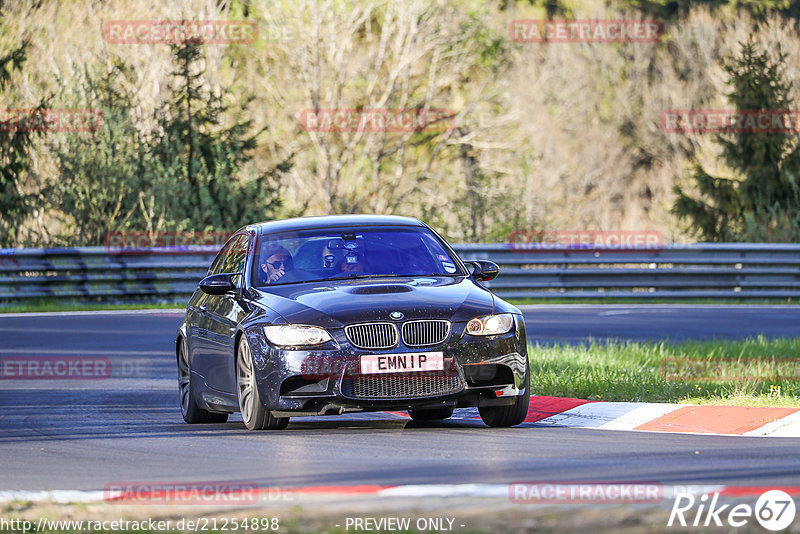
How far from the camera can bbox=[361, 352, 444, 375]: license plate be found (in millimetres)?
9148

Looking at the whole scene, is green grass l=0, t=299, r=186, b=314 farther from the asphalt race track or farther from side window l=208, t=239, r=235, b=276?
side window l=208, t=239, r=235, b=276

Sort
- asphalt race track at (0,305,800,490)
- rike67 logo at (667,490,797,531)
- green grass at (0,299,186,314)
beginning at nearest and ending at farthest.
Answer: rike67 logo at (667,490,797,531)
asphalt race track at (0,305,800,490)
green grass at (0,299,186,314)

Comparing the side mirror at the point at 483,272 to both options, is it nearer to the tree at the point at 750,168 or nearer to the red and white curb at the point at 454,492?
the red and white curb at the point at 454,492

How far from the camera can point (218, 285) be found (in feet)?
34.1

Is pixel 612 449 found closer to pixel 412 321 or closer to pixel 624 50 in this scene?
pixel 412 321

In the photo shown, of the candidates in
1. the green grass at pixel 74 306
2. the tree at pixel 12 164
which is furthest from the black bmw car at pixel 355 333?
the tree at pixel 12 164

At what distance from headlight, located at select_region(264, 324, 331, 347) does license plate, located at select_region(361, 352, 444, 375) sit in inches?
12.2

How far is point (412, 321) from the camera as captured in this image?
9250 mm

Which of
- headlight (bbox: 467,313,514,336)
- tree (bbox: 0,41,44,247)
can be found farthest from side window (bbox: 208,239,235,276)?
tree (bbox: 0,41,44,247)

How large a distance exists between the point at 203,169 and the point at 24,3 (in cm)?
1298

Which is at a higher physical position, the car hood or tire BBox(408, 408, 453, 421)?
the car hood

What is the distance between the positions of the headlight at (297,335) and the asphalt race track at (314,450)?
2.10 ft

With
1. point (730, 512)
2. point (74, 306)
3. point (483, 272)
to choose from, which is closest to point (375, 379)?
point (483, 272)

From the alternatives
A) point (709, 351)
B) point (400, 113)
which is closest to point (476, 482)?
point (709, 351)
